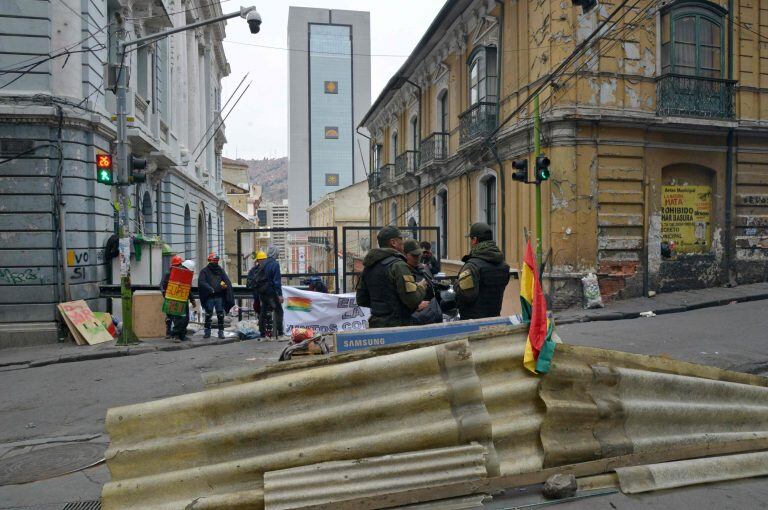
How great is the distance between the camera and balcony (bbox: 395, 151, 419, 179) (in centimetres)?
2509

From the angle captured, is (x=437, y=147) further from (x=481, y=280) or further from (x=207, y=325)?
(x=481, y=280)

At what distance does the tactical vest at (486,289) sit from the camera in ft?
16.9

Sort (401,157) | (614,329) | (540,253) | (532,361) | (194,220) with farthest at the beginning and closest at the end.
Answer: (401,157), (194,220), (540,253), (614,329), (532,361)

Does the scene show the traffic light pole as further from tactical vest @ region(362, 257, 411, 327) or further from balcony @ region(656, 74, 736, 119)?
tactical vest @ region(362, 257, 411, 327)

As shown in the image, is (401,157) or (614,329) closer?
(614,329)

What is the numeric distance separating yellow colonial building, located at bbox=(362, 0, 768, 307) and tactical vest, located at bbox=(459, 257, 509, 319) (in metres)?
8.99

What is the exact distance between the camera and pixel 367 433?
2908 mm

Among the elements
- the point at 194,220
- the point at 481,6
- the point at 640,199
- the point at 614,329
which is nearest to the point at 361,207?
the point at 194,220

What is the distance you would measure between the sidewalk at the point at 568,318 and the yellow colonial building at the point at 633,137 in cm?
58

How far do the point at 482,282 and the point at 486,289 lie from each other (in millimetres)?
82

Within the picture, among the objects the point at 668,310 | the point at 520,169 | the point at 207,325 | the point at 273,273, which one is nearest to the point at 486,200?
the point at 520,169

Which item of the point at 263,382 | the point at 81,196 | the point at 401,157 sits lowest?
the point at 263,382

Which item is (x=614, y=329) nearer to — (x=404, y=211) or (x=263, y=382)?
(x=263, y=382)

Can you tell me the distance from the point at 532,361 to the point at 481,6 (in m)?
16.7
